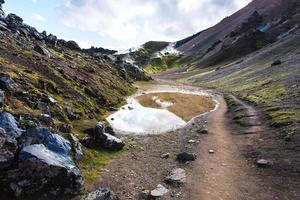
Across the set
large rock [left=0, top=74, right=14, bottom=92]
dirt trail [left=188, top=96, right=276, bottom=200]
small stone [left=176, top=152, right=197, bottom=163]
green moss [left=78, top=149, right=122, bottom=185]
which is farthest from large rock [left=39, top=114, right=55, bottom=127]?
dirt trail [left=188, top=96, right=276, bottom=200]

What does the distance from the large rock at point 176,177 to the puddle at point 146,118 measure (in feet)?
62.9

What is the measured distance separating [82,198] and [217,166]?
16339 mm

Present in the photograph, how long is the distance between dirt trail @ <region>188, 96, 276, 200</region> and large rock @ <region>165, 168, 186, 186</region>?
0.88 meters

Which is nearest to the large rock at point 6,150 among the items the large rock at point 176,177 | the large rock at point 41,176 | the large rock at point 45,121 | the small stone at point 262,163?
the large rock at point 41,176

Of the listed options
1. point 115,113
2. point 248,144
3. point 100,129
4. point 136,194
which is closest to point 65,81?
point 115,113

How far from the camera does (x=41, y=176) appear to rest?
2986cm

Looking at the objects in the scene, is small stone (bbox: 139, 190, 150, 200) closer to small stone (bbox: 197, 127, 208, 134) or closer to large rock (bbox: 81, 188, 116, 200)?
large rock (bbox: 81, 188, 116, 200)

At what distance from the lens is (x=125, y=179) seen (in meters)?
36.2

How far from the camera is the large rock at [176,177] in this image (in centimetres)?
3597

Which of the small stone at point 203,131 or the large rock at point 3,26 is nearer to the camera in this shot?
the small stone at point 203,131

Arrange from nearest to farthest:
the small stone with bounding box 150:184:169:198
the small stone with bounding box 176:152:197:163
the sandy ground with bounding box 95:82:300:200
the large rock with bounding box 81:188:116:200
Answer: the large rock with bounding box 81:188:116:200, the small stone with bounding box 150:184:169:198, the sandy ground with bounding box 95:82:300:200, the small stone with bounding box 176:152:197:163

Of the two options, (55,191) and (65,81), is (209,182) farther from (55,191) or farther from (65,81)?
(65,81)

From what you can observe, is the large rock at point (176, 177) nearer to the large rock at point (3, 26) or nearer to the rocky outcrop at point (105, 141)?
the rocky outcrop at point (105, 141)

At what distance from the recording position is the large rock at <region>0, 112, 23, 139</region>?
32969 mm
